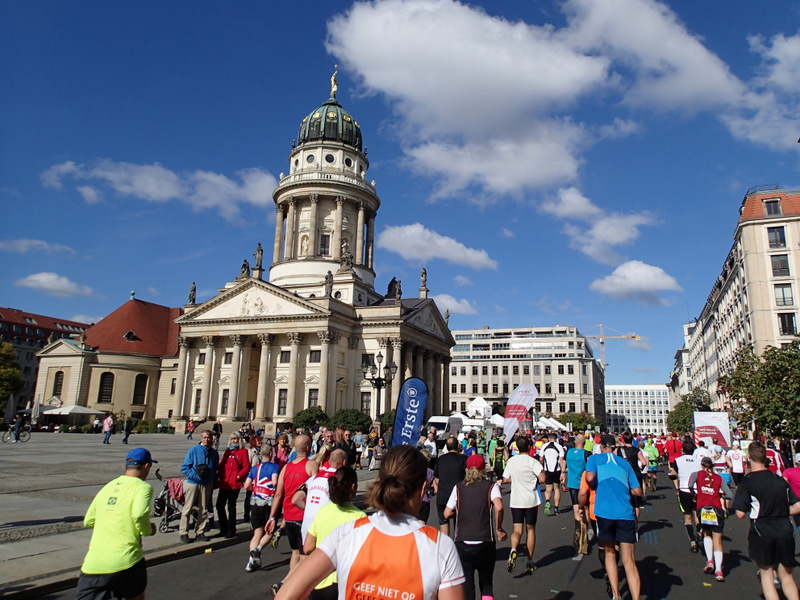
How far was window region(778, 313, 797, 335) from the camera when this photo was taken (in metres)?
43.1

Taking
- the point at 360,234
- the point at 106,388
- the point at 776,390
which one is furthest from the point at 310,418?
the point at 776,390

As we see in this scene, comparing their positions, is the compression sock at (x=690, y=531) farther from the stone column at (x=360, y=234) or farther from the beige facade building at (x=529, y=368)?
the beige facade building at (x=529, y=368)

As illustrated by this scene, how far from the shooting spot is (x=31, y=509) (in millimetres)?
12047

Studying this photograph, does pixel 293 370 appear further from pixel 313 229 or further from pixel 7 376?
pixel 7 376

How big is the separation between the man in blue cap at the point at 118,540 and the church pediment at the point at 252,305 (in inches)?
1814

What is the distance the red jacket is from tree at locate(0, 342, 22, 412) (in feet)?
198

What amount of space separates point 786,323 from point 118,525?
1963 inches

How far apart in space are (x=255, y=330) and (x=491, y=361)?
6044 cm

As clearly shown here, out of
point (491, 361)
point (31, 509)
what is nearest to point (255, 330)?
point (31, 509)

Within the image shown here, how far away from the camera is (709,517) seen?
29.1ft

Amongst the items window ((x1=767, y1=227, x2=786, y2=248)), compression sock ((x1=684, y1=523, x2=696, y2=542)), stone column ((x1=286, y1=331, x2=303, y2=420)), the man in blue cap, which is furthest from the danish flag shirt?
window ((x1=767, y1=227, x2=786, y2=248))

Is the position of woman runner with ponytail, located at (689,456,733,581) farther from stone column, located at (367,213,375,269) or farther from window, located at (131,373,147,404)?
window, located at (131,373,147,404)

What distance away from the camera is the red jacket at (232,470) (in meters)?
10.6

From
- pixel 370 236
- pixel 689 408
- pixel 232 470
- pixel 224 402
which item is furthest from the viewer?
pixel 370 236
